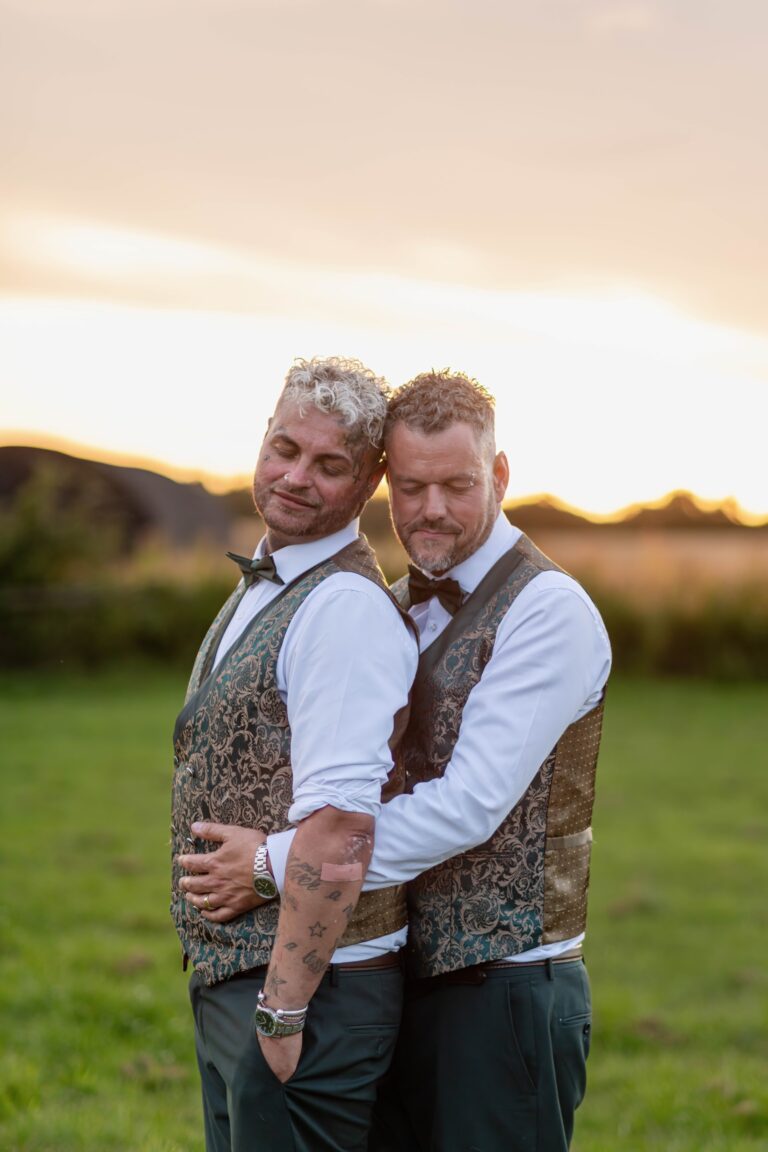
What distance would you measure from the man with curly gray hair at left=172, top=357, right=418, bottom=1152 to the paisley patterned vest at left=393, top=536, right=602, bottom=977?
87 mm

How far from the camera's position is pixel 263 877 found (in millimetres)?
2289

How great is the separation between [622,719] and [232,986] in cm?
1189

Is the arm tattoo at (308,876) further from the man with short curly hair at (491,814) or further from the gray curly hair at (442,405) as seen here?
A: the gray curly hair at (442,405)

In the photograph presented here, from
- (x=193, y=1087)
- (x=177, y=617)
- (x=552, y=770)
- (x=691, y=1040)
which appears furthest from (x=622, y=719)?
(x=552, y=770)

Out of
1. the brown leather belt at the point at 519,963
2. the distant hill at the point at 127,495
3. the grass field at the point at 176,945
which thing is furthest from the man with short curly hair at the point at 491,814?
the distant hill at the point at 127,495

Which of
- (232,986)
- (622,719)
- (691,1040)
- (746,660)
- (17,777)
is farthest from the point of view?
(746,660)

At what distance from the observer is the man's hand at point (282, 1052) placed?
226cm

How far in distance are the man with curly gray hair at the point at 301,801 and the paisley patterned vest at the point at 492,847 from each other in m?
0.09

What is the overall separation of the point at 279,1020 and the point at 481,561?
100cm

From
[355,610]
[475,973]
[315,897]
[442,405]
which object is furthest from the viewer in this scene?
[442,405]

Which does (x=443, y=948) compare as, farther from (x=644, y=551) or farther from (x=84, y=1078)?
(x=644, y=551)

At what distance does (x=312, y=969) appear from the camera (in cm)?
223

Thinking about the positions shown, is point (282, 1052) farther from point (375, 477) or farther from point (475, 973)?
point (375, 477)

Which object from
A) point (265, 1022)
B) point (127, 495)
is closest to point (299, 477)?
point (265, 1022)
